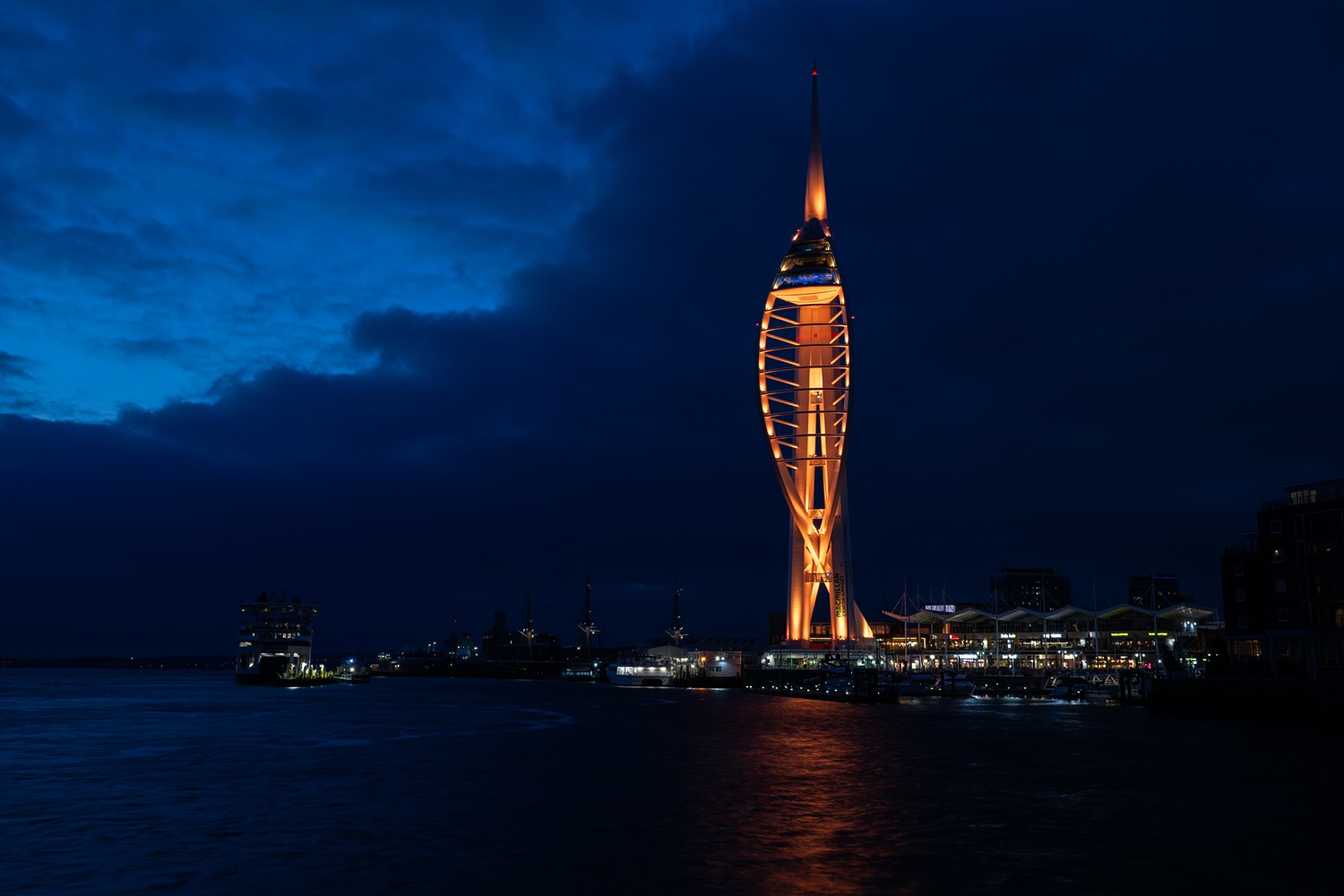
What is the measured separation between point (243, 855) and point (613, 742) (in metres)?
36.6

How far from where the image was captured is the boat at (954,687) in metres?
144

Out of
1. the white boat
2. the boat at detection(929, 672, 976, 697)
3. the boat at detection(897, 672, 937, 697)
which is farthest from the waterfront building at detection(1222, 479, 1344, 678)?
the white boat

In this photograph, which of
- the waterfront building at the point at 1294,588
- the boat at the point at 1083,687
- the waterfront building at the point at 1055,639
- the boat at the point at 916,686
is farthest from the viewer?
the waterfront building at the point at 1055,639

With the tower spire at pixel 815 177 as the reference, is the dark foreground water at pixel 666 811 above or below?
below

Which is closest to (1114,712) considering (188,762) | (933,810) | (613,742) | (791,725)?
(791,725)

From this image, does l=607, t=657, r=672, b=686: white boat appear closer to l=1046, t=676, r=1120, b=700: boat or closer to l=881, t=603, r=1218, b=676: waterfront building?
l=881, t=603, r=1218, b=676: waterfront building

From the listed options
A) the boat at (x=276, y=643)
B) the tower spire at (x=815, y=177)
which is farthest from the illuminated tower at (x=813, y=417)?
the boat at (x=276, y=643)

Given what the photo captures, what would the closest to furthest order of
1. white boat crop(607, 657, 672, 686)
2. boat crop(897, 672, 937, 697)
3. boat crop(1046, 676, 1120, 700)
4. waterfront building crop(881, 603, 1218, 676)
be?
boat crop(1046, 676, 1120, 700) < boat crop(897, 672, 937, 697) < waterfront building crop(881, 603, 1218, 676) < white boat crop(607, 657, 672, 686)

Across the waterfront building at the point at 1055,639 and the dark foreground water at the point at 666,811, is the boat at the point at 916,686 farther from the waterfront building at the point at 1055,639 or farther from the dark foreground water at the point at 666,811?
the dark foreground water at the point at 666,811

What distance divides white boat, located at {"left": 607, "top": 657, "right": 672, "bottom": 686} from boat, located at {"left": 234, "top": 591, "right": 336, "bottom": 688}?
175 feet

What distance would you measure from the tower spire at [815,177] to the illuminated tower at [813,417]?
27.2 feet

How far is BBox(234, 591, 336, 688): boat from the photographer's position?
155125mm

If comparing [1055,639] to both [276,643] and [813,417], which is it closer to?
[813,417]

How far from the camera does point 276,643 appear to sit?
157250mm
